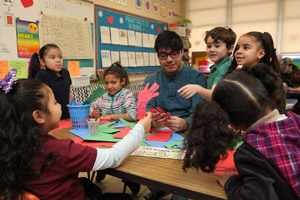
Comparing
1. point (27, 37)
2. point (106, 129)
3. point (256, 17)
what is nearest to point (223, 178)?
point (106, 129)

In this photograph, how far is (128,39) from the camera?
461cm

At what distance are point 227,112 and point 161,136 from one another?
0.58 m

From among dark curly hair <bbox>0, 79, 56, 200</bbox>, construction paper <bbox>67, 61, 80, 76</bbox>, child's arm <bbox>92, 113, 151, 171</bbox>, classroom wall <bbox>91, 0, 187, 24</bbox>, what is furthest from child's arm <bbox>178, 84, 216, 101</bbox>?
classroom wall <bbox>91, 0, 187, 24</bbox>

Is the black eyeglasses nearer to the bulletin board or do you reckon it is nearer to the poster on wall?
the poster on wall

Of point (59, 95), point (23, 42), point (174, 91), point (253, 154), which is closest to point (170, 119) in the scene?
point (174, 91)

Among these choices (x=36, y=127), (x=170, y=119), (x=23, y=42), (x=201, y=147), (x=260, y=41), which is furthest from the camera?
(x=23, y=42)

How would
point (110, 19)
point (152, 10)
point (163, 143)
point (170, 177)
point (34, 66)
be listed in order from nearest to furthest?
point (170, 177), point (163, 143), point (34, 66), point (110, 19), point (152, 10)

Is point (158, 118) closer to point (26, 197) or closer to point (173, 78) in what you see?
point (173, 78)

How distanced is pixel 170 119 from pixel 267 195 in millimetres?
800

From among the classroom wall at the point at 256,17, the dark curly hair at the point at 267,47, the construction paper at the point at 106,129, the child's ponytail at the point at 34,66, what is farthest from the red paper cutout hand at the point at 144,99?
the classroom wall at the point at 256,17

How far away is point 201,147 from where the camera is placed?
2.60ft

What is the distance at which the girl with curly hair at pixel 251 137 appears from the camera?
27.4 inches

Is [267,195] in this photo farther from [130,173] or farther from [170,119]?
Answer: [170,119]

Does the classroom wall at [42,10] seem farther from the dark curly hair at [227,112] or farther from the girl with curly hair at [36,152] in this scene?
the dark curly hair at [227,112]
